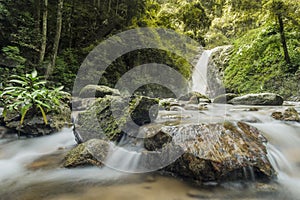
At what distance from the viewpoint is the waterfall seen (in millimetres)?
16047

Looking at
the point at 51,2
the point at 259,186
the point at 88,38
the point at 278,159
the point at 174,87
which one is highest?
the point at 51,2

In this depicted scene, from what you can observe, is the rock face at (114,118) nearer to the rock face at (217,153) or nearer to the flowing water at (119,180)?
the flowing water at (119,180)

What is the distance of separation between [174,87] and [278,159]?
1119cm

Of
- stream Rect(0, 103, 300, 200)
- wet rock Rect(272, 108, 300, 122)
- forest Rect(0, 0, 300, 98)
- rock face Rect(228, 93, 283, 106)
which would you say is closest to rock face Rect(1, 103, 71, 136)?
stream Rect(0, 103, 300, 200)

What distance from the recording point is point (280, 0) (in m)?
8.73

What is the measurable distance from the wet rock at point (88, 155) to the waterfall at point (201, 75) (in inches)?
529

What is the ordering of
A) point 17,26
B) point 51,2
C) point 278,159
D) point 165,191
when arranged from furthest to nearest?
point 51,2
point 17,26
point 278,159
point 165,191

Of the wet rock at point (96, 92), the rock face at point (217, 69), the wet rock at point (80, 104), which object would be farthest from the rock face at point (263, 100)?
the rock face at point (217, 69)

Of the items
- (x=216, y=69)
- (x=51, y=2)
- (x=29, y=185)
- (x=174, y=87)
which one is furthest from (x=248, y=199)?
(x=216, y=69)

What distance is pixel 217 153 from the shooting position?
255cm

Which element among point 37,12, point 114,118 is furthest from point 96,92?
point 37,12

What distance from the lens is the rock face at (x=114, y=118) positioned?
371 cm

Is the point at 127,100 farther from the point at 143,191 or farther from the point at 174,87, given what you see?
the point at 174,87

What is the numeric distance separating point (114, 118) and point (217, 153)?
6.53 ft
